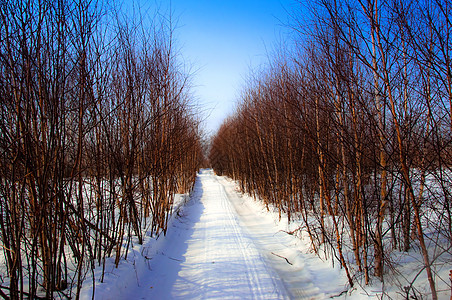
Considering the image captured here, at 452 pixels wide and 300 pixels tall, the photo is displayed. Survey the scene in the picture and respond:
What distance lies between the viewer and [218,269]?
400cm

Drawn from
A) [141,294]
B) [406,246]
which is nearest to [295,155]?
[406,246]

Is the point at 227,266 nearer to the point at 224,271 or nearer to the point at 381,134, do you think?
the point at 224,271

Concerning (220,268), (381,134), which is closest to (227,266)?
(220,268)

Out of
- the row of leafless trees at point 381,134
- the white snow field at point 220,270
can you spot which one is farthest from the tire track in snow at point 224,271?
the row of leafless trees at point 381,134

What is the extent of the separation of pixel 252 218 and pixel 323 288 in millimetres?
4953

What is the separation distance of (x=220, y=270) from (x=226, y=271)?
0.35ft

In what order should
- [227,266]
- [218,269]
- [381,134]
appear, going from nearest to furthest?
1. [381,134]
2. [218,269]
3. [227,266]

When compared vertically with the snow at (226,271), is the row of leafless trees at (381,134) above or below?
above

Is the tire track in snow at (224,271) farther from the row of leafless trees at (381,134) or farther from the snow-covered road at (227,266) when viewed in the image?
the row of leafless trees at (381,134)

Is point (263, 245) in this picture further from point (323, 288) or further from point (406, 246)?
point (406, 246)

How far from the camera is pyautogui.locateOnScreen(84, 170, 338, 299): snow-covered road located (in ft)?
10.9

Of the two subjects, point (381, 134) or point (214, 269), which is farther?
point (214, 269)

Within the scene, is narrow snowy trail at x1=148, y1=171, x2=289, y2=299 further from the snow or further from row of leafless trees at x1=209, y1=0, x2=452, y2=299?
row of leafless trees at x1=209, y1=0, x2=452, y2=299

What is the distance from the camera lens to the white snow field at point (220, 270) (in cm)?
331
